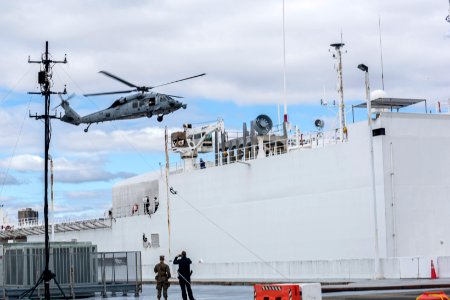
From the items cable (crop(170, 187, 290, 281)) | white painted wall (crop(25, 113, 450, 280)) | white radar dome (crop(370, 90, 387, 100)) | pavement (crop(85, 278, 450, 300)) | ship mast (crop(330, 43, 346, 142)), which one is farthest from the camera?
ship mast (crop(330, 43, 346, 142))

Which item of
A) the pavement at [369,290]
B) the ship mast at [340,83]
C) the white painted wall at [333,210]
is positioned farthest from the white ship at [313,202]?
the pavement at [369,290]

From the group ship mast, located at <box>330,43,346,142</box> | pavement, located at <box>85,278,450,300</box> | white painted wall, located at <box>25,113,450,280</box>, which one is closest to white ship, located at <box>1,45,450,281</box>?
white painted wall, located at <box>25,113,450,280</box>

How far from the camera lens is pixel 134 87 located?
147ft

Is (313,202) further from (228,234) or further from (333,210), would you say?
(228,234)

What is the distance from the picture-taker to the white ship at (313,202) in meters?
38.3

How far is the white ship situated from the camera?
3831cm

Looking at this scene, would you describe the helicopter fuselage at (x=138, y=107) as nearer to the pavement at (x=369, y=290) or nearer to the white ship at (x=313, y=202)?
the white ship at (x=313, y=202)

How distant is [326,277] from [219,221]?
12577 millimetres

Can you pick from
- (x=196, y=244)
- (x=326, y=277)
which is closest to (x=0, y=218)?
(x=196, y=244)

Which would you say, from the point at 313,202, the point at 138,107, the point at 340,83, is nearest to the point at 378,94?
the point at 340,83

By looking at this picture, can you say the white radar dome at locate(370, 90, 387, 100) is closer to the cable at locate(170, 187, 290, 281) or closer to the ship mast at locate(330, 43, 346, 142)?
the ship mast at locate(330, 43, 346, 142)

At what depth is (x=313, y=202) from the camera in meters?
42.8

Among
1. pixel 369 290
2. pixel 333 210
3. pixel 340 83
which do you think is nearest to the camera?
pixel 369 290

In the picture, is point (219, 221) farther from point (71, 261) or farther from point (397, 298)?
point (397, 298)
